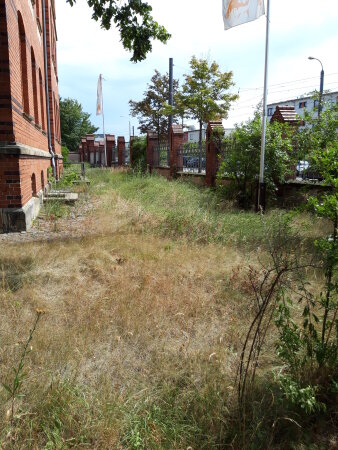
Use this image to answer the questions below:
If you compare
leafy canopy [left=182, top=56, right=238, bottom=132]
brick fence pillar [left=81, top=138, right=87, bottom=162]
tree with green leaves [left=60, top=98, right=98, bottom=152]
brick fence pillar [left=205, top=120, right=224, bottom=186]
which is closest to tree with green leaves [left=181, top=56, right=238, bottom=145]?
leafy canopy [left=182, top=56, right=238, bottom=132]

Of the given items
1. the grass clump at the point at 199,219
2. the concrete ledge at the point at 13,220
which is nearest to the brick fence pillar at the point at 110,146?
the grass clump at the point at 199,219

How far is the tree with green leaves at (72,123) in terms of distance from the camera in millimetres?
58469

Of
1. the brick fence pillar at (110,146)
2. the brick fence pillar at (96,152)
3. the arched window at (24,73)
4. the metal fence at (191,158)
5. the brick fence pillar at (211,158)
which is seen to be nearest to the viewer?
the arched window at (24,73)

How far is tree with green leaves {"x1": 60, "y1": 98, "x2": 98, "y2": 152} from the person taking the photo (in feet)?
192

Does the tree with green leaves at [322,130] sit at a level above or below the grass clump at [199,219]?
above

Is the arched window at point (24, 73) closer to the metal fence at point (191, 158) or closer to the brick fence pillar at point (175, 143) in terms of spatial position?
the metal fence at point (191, 158)

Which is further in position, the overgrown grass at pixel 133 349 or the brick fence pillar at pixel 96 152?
the brick fence pillar at pixel 96 152

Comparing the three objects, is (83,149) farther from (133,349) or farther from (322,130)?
(133,349)

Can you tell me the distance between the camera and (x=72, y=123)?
59.6 m

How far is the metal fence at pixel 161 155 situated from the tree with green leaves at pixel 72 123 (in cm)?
4090

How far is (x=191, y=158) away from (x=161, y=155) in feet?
16.5

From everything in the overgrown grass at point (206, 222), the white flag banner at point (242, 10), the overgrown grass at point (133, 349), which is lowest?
the overgrown grass at point (133, 349)

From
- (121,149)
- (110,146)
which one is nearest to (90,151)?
(110,146)

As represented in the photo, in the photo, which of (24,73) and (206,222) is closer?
(206,222)
